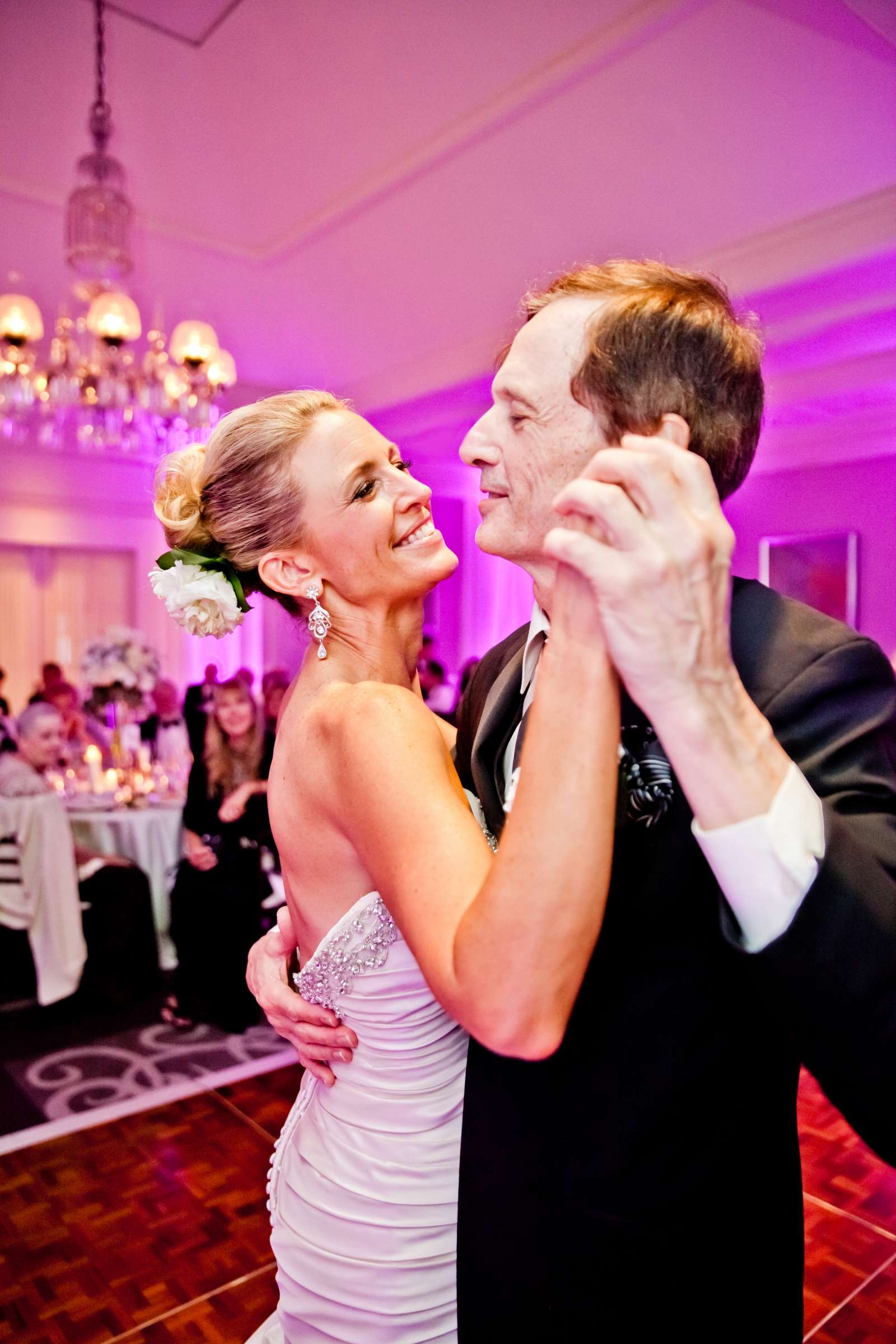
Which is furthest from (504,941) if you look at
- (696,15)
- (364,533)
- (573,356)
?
(696,15)

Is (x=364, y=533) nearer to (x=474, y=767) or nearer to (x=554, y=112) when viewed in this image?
(x=474, y=767)

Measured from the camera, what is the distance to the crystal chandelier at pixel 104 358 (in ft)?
13.8

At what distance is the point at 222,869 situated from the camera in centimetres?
488

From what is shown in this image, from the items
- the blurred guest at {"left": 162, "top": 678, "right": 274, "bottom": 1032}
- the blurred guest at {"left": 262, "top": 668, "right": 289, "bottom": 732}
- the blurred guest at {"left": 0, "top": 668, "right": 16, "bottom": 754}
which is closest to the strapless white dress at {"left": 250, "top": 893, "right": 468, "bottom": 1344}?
the blurred guest at {"left": 162, "top": 678, "right": 274, "bottom": 1032}

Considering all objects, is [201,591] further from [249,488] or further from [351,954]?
[351,954]

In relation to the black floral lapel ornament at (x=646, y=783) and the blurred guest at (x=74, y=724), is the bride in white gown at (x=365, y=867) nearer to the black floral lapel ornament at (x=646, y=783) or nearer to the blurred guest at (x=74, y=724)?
the black floral lapel ornament at (x=646, y=783)

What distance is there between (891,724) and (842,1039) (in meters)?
0.32

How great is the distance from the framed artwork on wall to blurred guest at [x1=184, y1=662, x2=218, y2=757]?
19.5ft

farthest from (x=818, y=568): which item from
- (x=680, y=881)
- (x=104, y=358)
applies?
(x=680, y=881)

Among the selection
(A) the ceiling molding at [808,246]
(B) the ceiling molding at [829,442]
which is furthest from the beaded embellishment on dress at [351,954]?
(B) the ceiling molding at [829,442]

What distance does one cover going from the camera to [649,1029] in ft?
3.34

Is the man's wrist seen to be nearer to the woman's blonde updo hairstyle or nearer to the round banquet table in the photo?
the woman's blonde updo hairstyle

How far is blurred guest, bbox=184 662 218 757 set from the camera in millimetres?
5172

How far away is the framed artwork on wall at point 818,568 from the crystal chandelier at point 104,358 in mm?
6100
